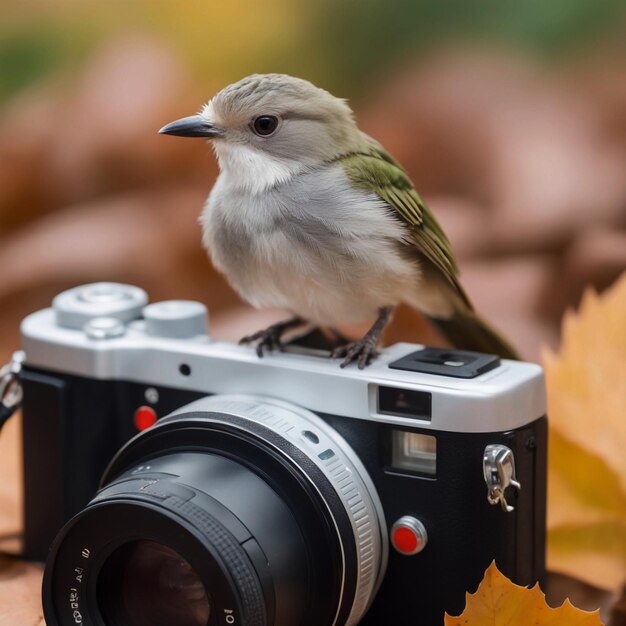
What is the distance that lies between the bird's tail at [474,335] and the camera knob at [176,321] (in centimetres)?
22

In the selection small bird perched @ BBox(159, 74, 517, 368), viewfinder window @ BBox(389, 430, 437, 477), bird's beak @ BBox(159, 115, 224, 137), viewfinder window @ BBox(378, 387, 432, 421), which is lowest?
viewfinder window @ BBox(389, 430, 437, 477)

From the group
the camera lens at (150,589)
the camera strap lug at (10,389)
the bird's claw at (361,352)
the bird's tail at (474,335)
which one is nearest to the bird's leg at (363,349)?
the bird's claw at (361,352)

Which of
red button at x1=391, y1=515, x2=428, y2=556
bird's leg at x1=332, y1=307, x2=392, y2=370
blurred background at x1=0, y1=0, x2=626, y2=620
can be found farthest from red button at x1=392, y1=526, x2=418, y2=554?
blurred background at x1=0, y1=0, x2=626, y2=620

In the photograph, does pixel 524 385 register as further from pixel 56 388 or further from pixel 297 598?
pixel 56 388

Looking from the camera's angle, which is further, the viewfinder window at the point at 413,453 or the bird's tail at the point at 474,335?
the bird's tail at the point at 474,335

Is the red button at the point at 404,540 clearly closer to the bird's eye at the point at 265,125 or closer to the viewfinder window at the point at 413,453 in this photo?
the viewfinder window at the point at 413,453

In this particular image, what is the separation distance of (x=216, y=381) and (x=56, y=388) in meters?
0.15

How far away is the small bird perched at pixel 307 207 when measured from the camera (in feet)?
2.93

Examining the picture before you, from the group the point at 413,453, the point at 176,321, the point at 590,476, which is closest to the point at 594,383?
the point at 590,476

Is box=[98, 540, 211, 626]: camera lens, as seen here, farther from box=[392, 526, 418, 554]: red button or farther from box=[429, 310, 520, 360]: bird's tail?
box=[429, 310, 520, 360]: bird's tail

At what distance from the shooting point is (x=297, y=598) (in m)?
0.87

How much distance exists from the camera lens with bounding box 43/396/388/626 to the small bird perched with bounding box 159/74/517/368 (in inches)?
3.6

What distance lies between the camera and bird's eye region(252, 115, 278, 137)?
894 mm

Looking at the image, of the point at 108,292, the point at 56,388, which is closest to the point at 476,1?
the point at 108,292
